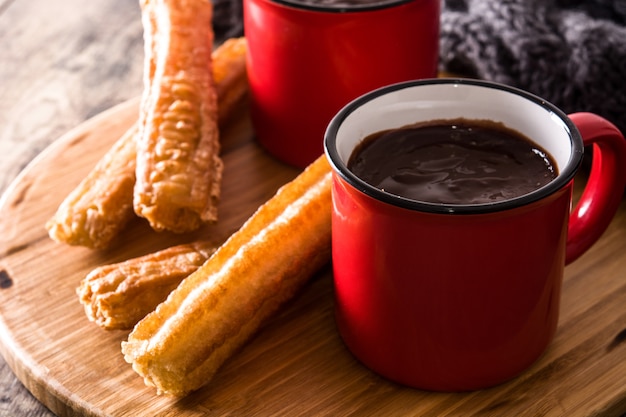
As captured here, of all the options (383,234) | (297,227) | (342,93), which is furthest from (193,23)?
(383,234)

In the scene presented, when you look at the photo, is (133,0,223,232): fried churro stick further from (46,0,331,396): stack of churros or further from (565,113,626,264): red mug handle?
(565,113,626,264): red mug handle

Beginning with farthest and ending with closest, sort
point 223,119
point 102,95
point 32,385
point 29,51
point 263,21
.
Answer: point 29,51, point 102,95, point 223,119, point 263,21, point 32,385

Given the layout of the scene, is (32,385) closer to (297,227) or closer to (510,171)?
(297,227)

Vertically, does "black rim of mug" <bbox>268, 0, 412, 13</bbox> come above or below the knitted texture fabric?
above

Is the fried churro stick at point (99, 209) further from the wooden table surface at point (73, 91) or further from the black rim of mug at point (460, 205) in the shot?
the black rim of mug at point (460, 205)

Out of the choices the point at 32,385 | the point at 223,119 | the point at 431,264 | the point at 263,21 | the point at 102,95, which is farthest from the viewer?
the point at 102,95

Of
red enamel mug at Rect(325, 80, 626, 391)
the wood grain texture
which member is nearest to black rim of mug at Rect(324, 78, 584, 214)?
red enamel mug at Rect(325, 80, 626, 391)

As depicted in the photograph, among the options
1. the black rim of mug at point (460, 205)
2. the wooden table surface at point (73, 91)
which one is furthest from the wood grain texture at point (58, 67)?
the black rim of mug at point (460, 205)
